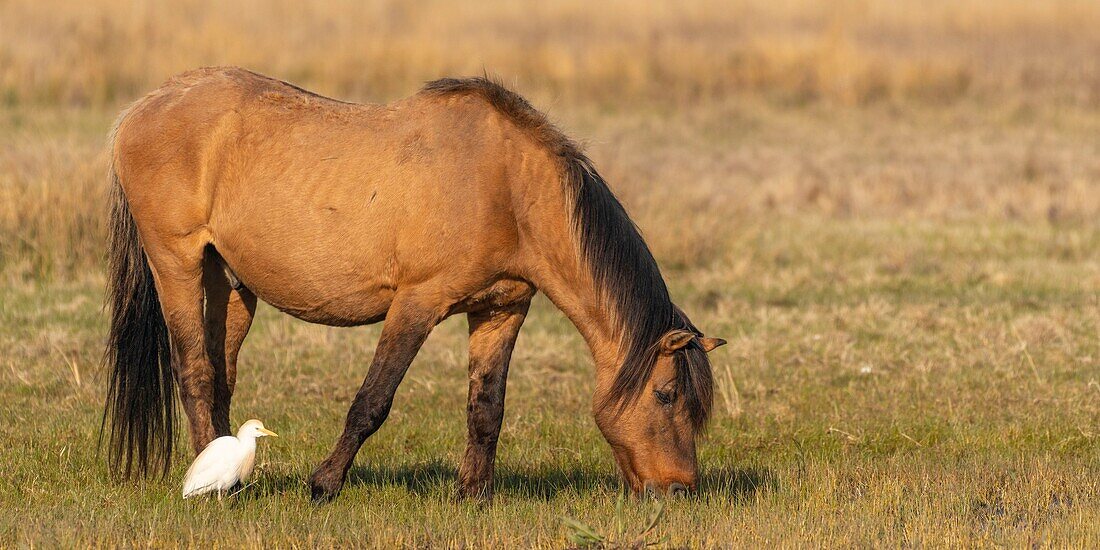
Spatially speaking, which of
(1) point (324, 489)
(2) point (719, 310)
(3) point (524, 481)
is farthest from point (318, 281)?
(2) point (719, 310)

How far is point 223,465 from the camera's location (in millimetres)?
5594

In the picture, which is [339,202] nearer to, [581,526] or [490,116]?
[490,116]

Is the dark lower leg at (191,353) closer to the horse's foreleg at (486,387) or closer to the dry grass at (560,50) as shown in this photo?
the horse's foreleg at (486,387)

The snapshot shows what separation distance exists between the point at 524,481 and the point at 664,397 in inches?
51.0

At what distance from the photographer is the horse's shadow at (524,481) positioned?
6312 millimetres

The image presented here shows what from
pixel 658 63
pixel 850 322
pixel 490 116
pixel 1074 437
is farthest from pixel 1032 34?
pixel 490 116

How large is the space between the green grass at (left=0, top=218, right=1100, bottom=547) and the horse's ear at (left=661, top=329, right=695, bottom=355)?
0.72 meters

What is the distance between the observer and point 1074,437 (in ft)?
24.8

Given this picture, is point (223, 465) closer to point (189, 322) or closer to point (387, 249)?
point (189, 322)

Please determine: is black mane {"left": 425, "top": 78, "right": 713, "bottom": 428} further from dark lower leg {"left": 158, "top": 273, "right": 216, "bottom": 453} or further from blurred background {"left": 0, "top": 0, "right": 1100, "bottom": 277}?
blurred background {"left": 0, "top": 0, "right": 1100, "bottom": 277}

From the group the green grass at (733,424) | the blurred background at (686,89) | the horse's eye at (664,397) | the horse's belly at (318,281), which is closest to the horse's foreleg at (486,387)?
the green grass at (733,424)

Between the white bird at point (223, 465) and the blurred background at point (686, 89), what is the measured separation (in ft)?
20.3

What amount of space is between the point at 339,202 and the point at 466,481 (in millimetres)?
1530

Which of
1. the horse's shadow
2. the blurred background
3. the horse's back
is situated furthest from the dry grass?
the horse's back
